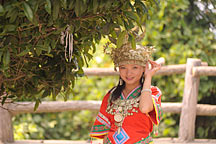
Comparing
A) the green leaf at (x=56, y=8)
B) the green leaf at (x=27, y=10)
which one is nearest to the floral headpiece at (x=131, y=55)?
the green leaf at (x=56, y=8)

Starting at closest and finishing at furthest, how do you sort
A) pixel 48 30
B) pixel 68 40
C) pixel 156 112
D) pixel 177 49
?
1. pixel 48 30
2. pixel 68 40
3. pixel 156 112
4. pixel 177 49

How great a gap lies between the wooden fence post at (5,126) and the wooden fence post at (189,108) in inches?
72.3

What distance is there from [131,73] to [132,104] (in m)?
0.20

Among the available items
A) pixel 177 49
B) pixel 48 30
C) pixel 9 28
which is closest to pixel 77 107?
pixel 177 49

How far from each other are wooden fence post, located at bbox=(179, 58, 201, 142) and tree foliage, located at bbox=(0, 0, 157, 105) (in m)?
2.09

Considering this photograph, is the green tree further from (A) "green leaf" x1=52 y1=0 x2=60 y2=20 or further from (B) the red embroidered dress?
(A) "green leaf" x1=52 y1=0 x2=60 y2=20

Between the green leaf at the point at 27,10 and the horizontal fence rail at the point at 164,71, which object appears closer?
the green leaf at the point at 27,10

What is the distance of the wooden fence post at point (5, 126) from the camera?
360cm

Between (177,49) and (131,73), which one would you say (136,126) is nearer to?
(131,73)

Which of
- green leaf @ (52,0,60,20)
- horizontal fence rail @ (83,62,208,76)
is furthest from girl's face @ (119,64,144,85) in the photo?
horizontal fence rail @ (83,62,208,76)

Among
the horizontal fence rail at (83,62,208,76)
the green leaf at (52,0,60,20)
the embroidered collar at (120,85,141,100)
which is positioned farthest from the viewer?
the horizontal fence rail at (83,62,208,76)

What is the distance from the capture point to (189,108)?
381cm

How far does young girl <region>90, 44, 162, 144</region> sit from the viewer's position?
2.16 meters

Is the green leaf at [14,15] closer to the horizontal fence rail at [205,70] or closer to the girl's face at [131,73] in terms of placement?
the girl's face at [131,73]
